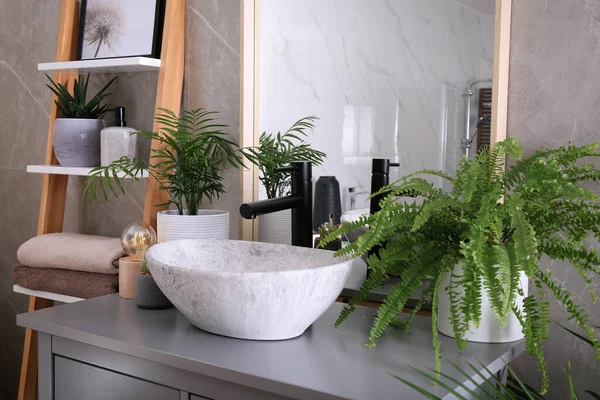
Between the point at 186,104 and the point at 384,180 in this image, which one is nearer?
the point at 384,180

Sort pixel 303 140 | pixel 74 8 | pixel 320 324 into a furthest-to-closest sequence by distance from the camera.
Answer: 1. pixel 74 8
2. pixel 303 140
3. pixel 320 324

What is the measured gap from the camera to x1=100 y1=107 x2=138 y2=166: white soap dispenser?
5.94 feet

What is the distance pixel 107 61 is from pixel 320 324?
0.98 metres

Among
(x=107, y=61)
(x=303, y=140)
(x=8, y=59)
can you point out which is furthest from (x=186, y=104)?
(x=8, y=59)

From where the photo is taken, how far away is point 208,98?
1.81 metres

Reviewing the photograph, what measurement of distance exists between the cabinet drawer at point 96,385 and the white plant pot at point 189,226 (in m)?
0.41

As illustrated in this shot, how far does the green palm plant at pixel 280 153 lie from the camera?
5.45 feet

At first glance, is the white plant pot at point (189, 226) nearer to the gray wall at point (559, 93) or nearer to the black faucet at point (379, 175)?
the black faucet at point (379, 175)

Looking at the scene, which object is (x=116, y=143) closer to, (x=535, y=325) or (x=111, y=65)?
(x=111, y=65)

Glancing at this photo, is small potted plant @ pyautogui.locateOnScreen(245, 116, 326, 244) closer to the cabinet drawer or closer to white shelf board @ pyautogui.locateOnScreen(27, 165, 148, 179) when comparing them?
white shelf board @ pyautogui.locateOnScreen(27, 165, 148, 179)

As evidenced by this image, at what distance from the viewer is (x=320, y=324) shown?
1.30 meters

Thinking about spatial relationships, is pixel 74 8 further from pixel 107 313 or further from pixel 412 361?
pixel 412 361

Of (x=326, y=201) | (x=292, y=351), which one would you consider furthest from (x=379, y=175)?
(x=292, y=351)

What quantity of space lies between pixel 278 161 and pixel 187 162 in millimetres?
233
